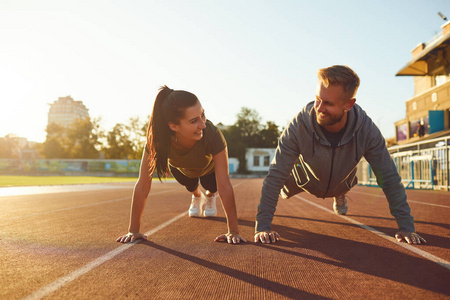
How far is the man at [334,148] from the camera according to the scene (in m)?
3.20

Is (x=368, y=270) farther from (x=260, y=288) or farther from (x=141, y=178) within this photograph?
(x=141, y=178)

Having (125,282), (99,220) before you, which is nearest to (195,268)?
(125,282)

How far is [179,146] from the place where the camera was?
4016 mm

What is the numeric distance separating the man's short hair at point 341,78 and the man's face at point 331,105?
0.04 meters

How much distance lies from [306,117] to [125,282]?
241 cm

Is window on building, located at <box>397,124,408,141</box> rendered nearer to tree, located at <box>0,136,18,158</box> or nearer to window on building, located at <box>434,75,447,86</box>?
window on building, located at <box>434,75,447,86</box>

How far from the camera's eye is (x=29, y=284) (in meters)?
2.22

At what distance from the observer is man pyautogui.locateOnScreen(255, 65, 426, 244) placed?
320 centimetres

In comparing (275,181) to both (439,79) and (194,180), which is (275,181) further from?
(439,79)

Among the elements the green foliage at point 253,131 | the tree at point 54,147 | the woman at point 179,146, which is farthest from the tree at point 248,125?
the woman at point 179,146

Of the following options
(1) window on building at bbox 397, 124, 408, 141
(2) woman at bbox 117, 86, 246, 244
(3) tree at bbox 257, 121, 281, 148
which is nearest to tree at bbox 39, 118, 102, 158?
(3) tree at bbox 257, 121, 281, 148

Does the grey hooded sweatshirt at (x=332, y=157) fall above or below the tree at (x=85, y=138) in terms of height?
below

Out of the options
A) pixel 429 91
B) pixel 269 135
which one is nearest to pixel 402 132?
pixel 429 91

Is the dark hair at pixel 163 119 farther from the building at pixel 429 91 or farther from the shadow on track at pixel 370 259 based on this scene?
the building at pixel 429 91
